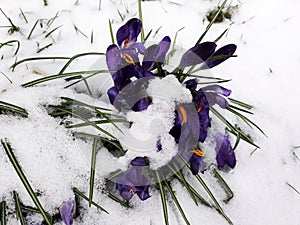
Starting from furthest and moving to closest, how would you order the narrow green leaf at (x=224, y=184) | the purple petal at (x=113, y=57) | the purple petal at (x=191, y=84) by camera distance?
the narrow green leaf at (x=224, y=184)
the purple petal at (x=191, y=84)
the purple petal at (x=113, y=57)

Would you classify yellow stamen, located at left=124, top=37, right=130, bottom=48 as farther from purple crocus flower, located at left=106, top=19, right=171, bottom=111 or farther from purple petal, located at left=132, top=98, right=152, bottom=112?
purple petal, located at left=132, top=98, right=152, bottom=112

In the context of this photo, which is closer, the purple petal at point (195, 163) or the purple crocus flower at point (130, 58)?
the purple crocus flower at point (130, 58)

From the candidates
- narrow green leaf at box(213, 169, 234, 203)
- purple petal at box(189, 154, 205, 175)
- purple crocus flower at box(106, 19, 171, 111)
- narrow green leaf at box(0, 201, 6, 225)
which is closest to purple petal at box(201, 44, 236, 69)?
purple crocus flower at box(106, 19, 171, 111)

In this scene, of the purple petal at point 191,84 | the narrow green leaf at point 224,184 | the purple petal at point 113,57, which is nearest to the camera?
the purple petal at point 113,57

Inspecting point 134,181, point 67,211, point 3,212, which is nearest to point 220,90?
point 134,181

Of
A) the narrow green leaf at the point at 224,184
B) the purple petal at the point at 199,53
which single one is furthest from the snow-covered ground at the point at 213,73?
the purple petal at the point at 199,53

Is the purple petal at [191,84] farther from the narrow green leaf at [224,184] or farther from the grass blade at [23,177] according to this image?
the grass blade at [23,177]
